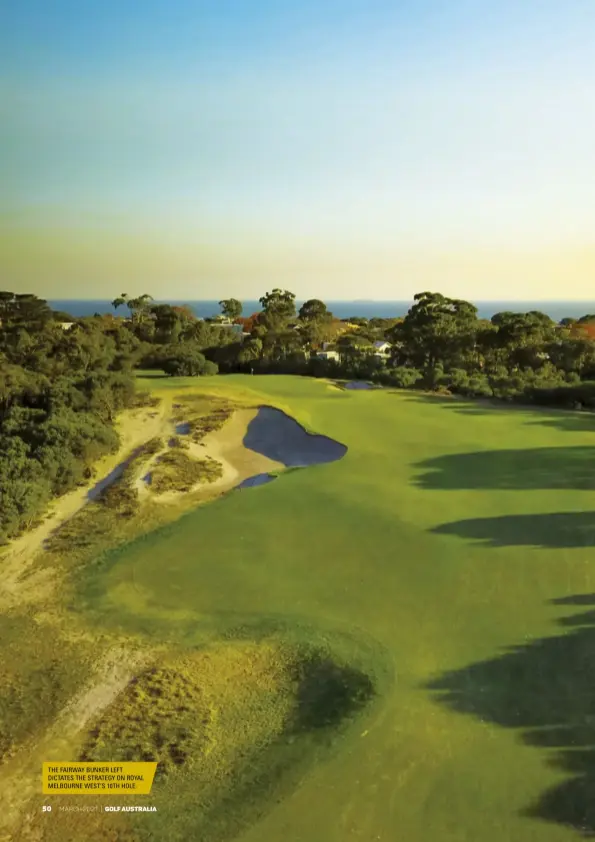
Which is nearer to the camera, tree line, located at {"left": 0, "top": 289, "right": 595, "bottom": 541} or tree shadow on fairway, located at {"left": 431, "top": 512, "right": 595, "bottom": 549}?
tree shadow on fairway, located at {"left": 431, "top": 512, "right": 595, "bottom": 549}

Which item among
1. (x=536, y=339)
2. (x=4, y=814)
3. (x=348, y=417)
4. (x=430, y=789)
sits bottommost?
(x=4, y=814)

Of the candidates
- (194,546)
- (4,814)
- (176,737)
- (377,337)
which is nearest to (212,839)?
(176,737)

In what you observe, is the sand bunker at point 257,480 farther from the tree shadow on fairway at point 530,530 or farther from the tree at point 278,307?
the tree at point 278,307

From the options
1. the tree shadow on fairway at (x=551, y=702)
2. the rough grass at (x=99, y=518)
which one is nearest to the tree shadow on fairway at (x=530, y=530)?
the tree shadow on fairway at (x=551, y=702)

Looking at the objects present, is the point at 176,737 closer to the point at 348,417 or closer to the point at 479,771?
the point at 479,771

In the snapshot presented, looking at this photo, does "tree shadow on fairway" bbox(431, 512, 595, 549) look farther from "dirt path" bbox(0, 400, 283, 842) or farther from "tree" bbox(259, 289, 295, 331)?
"tree" bbox(259, 289, 295, 331)

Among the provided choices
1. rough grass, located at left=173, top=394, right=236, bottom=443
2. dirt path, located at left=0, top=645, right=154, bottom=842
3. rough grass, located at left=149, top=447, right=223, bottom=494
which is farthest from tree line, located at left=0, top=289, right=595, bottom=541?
dirt path, located at left=0, top=645, right=154, bottom=842

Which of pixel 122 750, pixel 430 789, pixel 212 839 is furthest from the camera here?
pixel 122 750
